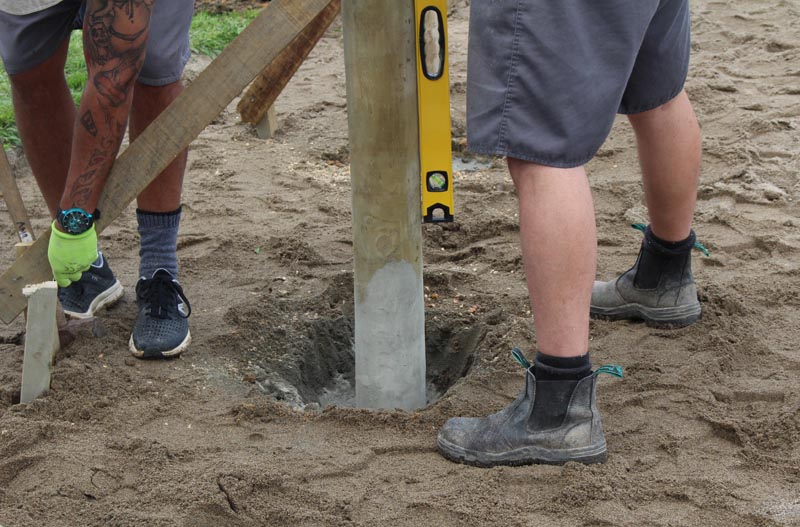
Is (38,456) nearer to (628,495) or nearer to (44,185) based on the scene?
(44,185)

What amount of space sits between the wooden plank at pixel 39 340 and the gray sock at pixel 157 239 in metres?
0.51

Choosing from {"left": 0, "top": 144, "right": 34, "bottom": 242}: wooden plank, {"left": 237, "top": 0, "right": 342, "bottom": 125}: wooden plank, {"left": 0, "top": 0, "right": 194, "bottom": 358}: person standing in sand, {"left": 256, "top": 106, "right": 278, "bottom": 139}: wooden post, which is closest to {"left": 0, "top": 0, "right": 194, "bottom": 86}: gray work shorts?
{"left": 0, "top": 0, "right": 194, "bottom": 358}: person standing in sand

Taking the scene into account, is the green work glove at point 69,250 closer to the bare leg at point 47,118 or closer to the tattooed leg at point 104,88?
the tattooed leg at point 104,88

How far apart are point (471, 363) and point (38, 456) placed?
→ 4.34 feet

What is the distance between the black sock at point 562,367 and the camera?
2342 millimetres

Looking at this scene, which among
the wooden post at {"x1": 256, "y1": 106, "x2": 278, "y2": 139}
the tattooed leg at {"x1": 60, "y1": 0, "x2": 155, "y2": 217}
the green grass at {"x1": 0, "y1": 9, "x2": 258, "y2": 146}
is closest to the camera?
the tattooed leg at {"x1": 60, "y1": 0, "x2": 155, "y2": 217}

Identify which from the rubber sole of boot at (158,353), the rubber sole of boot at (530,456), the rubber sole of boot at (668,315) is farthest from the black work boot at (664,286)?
the rubber sole of boot at (158,353)

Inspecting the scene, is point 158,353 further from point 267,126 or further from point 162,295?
point 267,126

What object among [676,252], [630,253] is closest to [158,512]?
[676,252]

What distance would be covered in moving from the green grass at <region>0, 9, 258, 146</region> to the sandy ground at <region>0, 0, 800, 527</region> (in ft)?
2.03

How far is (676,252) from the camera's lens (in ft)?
10.1

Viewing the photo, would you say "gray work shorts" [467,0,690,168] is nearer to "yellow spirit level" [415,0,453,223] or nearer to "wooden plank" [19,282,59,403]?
"yellow spirit level" [415,0,453,223]

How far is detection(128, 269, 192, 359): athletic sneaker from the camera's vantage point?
300cm

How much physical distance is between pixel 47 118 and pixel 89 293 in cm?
59
